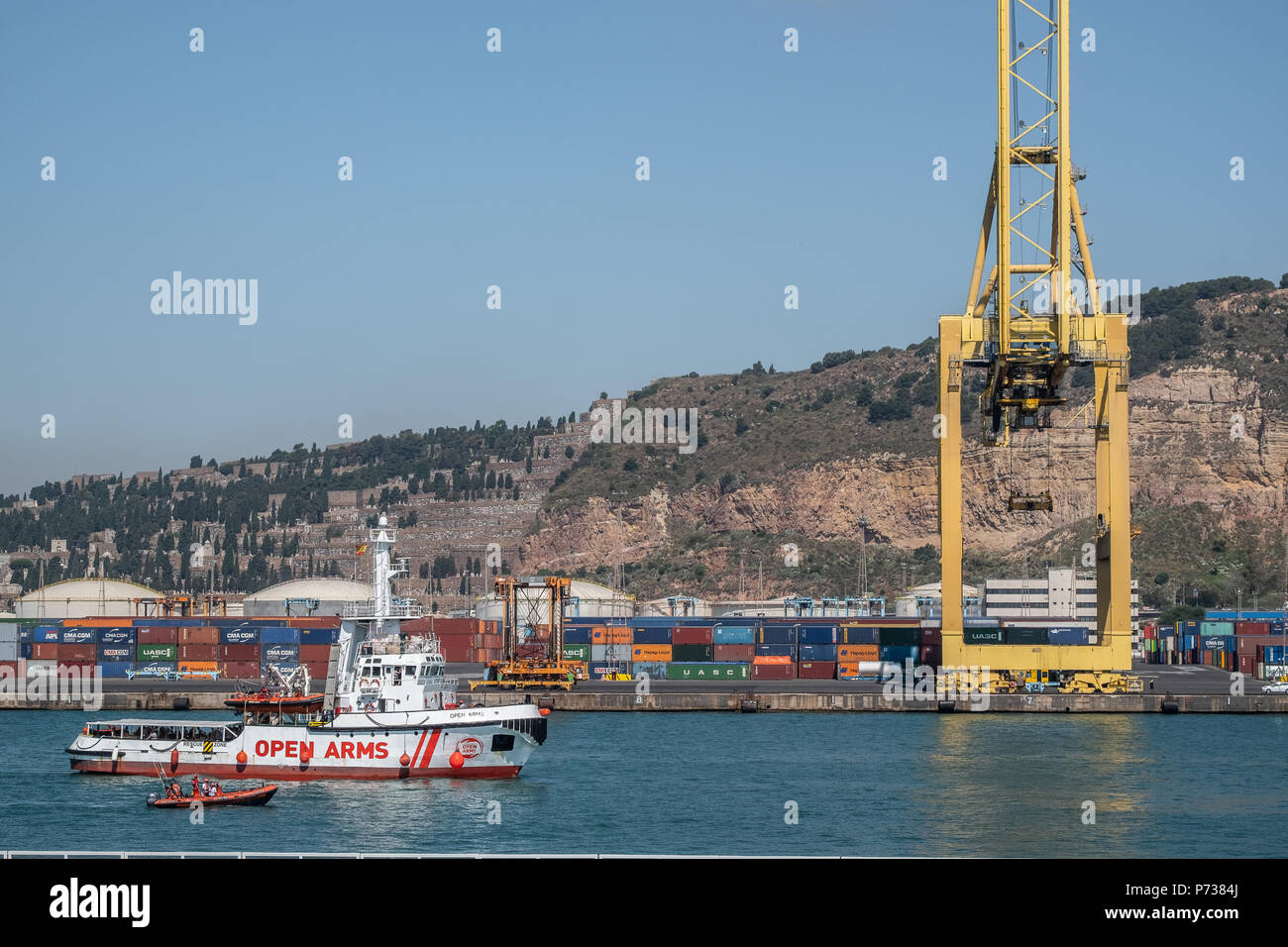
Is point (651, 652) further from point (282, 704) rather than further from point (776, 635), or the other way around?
point (282, 704)

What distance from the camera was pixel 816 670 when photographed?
9425 centimetres

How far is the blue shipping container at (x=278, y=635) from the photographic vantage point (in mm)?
92438

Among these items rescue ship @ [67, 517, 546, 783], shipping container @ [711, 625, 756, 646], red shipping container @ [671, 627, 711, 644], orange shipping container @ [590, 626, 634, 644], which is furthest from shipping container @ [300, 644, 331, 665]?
rescue ship @ [67, 517, 546, 783]

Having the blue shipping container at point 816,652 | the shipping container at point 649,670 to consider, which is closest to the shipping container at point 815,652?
the blue shipping container at point 816,652

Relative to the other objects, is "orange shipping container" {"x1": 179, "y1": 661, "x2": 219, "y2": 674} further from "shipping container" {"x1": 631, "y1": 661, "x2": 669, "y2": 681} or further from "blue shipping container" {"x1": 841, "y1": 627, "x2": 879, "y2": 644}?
"blue shipping container" {"x1": 841, "y1": 627, "x2": 879, "y2": 644}

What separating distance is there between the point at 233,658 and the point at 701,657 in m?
30.1

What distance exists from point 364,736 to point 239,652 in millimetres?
54766

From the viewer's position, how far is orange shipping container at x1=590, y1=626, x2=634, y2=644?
9994cm

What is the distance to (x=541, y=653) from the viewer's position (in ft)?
295


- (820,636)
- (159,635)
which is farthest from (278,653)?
(820,636)

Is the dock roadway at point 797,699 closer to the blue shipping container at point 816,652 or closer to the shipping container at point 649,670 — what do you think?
the blue shipping container at point 816,652

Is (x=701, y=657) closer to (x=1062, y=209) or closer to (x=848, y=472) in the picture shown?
(x=1062, y=209)

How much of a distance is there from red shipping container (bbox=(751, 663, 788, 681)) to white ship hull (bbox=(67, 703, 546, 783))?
49.7m

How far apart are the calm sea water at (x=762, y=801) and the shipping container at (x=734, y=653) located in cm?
3637
